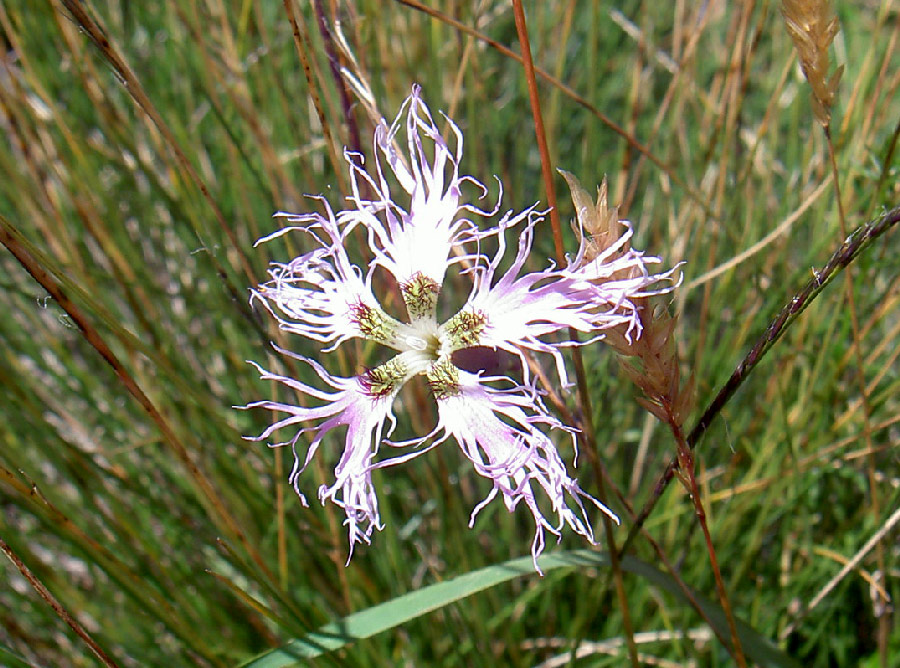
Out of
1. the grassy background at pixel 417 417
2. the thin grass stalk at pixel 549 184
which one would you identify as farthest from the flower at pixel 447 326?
the grassy background at pixel 417 417

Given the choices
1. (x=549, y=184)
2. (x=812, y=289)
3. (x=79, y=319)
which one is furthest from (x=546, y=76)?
(x=79, y=319)

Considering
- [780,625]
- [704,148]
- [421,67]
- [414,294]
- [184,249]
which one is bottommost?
[780,625]

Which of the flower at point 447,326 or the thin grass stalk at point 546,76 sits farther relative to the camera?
the thin grass stalk at point 546,76

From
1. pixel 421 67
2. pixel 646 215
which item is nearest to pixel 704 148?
pixel 646 215

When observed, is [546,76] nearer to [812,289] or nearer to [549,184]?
[549,184]

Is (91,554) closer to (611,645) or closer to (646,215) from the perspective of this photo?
(611,645)

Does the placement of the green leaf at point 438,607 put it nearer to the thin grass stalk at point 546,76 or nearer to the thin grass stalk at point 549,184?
the thin grass stalk at point 549,184

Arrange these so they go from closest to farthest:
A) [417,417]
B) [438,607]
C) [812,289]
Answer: [812,289], [438,607], [417,417]
